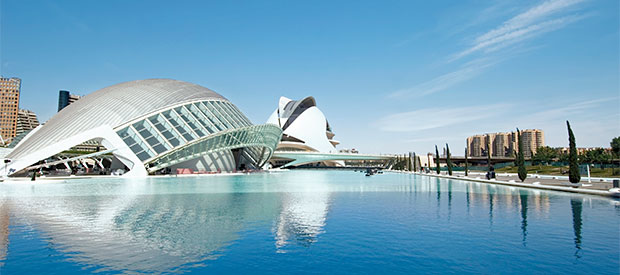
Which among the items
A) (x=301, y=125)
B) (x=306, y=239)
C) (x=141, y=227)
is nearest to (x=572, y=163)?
(x=306, y=239)

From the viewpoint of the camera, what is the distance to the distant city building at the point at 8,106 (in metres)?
122

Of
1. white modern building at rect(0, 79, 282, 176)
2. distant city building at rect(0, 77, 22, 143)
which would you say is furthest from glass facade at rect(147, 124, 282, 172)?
distant city building at rect(0, 77, 22, 143)

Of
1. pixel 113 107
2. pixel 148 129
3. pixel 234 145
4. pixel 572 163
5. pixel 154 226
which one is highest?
pixel 113 107

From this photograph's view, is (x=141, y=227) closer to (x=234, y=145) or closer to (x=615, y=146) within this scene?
(x=234, y=145)

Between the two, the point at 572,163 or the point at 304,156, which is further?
the point at 304,156

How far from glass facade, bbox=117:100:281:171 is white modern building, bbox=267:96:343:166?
4742 cm

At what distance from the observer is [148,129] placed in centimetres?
4259

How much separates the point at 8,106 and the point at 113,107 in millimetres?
110910

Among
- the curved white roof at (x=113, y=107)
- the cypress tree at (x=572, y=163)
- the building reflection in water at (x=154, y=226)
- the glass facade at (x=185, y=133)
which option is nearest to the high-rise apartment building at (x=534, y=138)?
the glass facade at (x=185, y=133)

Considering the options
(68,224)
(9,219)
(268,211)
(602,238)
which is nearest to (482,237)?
(602,238)

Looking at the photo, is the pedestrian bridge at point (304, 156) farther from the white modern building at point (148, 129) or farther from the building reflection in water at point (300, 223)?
the building reflection in water at point (300, 223)

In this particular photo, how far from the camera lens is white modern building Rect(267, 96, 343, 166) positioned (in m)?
101

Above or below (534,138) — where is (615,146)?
below

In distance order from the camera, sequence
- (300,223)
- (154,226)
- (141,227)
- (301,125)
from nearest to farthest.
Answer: (141,227), (154,226), (300,223), (301,125)
